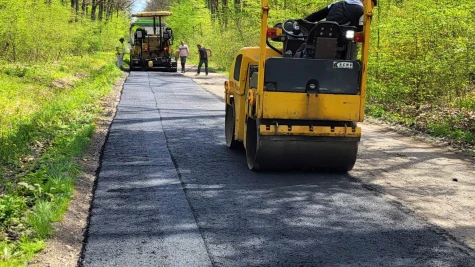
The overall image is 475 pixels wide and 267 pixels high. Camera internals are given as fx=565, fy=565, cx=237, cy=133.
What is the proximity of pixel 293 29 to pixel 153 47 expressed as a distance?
27148 mm

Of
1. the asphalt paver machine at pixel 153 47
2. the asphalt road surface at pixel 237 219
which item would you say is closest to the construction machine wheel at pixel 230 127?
the asphalt road surface at pixel 237 219

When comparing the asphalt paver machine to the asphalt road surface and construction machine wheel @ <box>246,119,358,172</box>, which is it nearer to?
the asphalt road surface

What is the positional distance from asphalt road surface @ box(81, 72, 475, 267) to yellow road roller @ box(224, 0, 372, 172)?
35cm

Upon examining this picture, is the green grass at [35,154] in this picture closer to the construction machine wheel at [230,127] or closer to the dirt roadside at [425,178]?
the construction machine wheel at [230,127]

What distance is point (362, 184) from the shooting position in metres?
7.29

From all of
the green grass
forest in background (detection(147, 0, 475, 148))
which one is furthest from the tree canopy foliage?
forest in background (detection(147, 0, 475, 148))

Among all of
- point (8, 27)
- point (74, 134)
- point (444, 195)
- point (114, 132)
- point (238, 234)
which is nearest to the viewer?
point (238, 234)

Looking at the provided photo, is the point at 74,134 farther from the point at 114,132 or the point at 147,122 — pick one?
the point at 147,122

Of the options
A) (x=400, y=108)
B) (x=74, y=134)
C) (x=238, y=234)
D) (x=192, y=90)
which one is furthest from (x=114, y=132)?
(x=192, y=90)

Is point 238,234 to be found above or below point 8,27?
below

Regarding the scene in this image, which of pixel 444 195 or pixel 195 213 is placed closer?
pixel 195 213

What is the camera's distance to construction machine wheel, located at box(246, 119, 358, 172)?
7402 millimetres

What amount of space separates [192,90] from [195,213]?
15.5 meters

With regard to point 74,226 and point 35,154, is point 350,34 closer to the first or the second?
point 74,226
